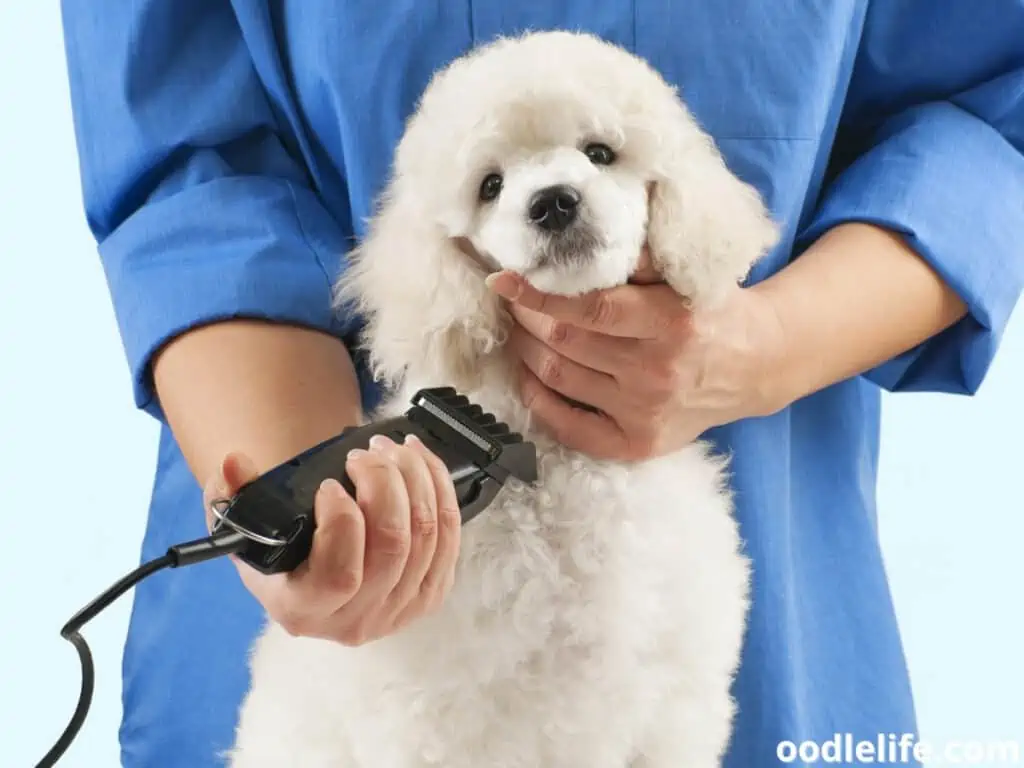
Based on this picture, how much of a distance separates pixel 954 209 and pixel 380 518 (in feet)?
1.61

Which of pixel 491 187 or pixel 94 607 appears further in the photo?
pixel 491 187

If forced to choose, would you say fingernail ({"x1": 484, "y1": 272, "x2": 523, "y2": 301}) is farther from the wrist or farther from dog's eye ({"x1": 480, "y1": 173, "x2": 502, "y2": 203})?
the wrist

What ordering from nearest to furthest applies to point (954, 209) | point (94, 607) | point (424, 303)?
point (94, 607) < point (424, 303) < point (954, 209)

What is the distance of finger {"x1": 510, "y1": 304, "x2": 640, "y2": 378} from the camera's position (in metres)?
0.64

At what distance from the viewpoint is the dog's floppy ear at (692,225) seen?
623 millimetres

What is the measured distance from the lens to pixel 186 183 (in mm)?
781

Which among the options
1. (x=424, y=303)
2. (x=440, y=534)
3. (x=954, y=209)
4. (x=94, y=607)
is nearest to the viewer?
(x=94, y=607)

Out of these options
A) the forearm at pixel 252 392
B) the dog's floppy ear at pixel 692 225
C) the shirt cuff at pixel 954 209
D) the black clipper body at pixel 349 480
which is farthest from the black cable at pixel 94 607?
the shirt cuff at pixel 954 209

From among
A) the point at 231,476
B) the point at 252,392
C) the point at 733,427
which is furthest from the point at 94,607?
the point at 733,427

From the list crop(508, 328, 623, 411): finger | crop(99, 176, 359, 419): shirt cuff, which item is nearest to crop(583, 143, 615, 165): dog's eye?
crop(508, 328, 623, 411): finger

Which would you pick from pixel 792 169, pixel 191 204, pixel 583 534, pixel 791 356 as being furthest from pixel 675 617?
pixel 191 204

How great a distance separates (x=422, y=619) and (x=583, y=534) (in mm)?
109

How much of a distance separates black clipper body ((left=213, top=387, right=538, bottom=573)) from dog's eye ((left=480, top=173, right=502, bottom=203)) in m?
0.12

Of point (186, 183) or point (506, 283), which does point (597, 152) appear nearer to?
point (506, 283)
